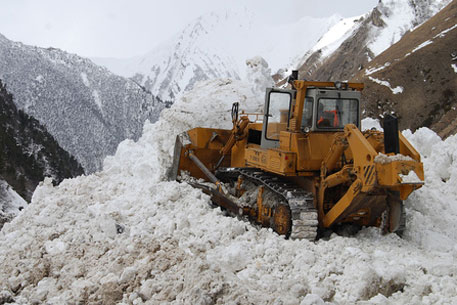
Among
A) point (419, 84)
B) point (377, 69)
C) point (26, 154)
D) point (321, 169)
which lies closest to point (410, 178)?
point (321, 169)

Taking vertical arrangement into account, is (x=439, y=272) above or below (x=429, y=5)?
below

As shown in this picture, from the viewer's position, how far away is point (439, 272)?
5.31m

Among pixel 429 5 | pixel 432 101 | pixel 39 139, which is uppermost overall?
pixel 429 5

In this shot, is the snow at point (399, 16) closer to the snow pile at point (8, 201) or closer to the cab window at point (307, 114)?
the snow pile at point (8, 201)

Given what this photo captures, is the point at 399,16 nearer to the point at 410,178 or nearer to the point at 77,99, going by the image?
the point at 77,99

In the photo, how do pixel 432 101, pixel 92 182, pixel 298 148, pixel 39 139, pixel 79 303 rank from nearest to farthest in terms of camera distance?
pixel 79 303, pixel 298 148, pixel 92 182, pixel 432 101, pixel 39 139

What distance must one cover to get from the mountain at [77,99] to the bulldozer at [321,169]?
61375mm

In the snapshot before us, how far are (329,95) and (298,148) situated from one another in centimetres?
85

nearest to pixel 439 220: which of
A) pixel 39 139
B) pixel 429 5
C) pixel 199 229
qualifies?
pixel 199 229

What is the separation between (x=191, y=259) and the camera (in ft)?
19.9

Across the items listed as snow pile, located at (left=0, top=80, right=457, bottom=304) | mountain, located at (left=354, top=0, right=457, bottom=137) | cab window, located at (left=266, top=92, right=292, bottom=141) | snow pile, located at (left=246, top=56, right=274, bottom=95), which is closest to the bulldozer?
cab window, located at (left=266, top=92, right=292, bottom=141)

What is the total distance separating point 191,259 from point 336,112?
292 centimetres

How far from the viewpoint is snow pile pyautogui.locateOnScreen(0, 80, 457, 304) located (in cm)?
518

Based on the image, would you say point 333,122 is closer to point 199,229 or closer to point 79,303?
point 199,229
